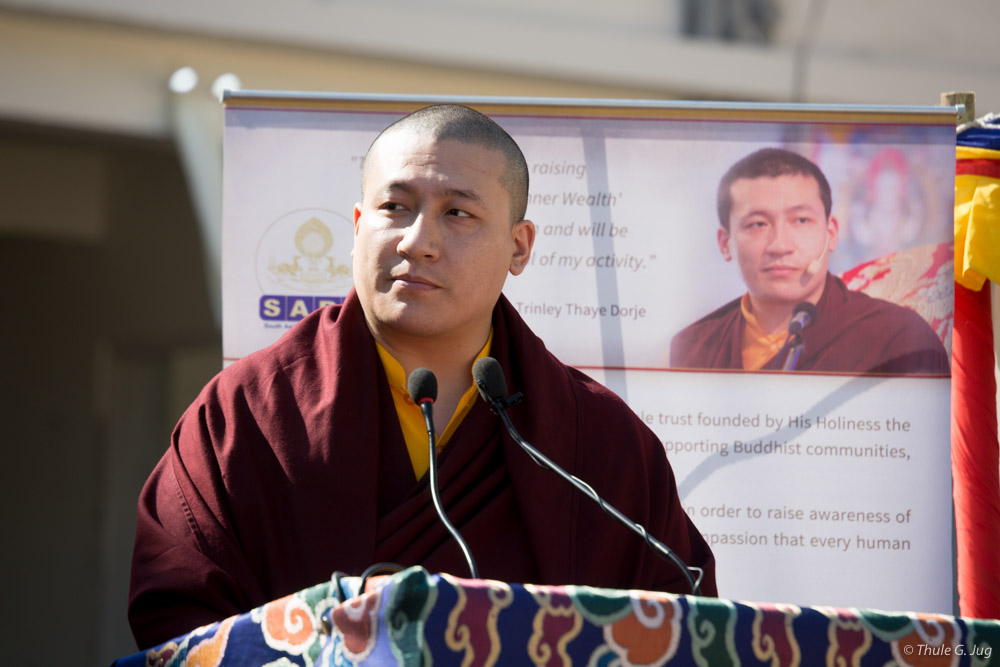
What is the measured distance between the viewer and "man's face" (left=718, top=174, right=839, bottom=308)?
2.97m

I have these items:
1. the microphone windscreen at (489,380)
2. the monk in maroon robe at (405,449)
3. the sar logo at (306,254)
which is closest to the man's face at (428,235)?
the monk in maroon robe at (405,449)

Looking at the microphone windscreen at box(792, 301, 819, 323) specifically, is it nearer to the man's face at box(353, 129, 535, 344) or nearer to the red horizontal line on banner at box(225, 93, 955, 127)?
the red horizontal line on banner at box(225, 93, 955, 127)

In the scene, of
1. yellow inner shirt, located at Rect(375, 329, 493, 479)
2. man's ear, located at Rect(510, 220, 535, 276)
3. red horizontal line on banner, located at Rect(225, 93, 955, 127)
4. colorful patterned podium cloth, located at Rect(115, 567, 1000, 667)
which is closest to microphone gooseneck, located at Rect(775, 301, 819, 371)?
red horizontal line on banner, located at Rect(225, 93, 955, 127)

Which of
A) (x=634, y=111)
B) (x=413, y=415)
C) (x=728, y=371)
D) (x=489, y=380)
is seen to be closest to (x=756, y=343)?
(x=728, y=371)

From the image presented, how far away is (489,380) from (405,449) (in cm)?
29

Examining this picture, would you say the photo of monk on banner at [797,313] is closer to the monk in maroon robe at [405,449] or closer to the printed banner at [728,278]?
the printed banner at [728,278]

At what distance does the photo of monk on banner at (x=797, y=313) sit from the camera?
2.96m

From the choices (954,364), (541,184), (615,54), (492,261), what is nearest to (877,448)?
(954,364)

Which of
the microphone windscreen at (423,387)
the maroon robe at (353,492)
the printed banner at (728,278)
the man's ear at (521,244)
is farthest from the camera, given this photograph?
the printed banner at (728,278)

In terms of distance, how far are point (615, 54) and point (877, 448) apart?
264 centimetres

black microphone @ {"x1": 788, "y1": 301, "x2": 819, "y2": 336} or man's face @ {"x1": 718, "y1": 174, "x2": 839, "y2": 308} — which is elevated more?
man's face @ {"x1": 718, "y1": 174, "x2": 839, "y2": 308}

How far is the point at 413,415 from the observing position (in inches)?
73.6

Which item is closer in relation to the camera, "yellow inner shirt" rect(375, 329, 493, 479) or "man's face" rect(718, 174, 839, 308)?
"yellow inner shirt" rect(375, 329, 493, 479)

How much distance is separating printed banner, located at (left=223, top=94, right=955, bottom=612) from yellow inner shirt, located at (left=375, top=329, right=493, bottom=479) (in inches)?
43.7
